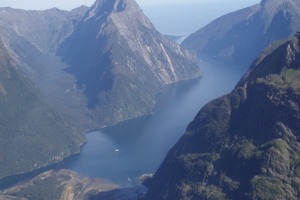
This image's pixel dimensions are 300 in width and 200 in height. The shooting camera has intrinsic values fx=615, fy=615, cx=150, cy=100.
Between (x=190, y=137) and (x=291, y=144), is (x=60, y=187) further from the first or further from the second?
(x=291, y=144)

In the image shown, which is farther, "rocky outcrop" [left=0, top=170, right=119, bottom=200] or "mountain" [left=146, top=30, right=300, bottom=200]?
"rocky outcrop" [left=0, top=170, right=119, bottom=200]

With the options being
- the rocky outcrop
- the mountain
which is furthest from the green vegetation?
the rocky outcrop

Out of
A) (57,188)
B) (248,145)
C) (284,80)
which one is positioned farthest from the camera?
(57,188)

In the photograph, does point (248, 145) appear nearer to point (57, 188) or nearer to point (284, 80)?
point (284, 80)

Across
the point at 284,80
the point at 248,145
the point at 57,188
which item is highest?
the point at 284,80

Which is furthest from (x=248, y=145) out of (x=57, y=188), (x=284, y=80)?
(x=57, y=188)

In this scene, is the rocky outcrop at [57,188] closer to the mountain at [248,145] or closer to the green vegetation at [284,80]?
the mountain at [248,145]

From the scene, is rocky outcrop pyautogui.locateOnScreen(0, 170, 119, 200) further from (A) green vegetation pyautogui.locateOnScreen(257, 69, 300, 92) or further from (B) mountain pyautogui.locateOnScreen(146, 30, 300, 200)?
(A) green vegetation pyautogui.locateOnScreen(257, 69, 300, 92)

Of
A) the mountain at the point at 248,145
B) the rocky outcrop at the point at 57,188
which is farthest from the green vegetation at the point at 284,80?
the rocky outcrop at the point at 57,188

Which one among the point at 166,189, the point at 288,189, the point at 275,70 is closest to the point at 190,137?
the point at 166,189
